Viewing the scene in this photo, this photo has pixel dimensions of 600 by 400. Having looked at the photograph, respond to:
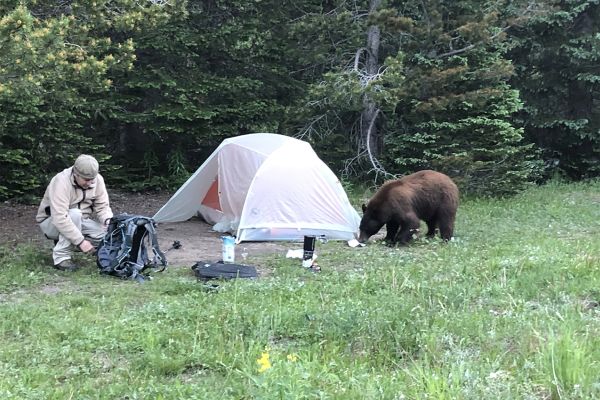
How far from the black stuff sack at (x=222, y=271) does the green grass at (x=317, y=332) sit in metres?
0.19

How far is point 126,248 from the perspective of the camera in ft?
22.5

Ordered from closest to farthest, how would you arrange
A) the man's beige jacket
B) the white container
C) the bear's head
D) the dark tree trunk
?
the man's beige jacket → the white container → the bear's head → the dark tree trunk

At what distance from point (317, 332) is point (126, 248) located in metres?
3.18

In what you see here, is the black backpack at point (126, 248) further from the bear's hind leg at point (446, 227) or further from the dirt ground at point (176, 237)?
the bear's hind leg at point (446, 227)

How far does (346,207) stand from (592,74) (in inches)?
397

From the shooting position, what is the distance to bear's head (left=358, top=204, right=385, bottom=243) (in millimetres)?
9242

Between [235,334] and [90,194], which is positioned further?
[90,194]

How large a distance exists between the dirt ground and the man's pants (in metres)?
0.96

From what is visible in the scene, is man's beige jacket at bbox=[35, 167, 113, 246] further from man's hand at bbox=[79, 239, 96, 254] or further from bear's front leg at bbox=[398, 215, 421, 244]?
bear's front leg at bbox=[398, 215, 421, 244]

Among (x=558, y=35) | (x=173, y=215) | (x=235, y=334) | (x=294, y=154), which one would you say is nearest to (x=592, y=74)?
(x=558, y=35)

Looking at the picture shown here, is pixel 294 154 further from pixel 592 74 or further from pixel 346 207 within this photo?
pixel 592 74

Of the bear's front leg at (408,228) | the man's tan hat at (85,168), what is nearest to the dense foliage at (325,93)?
the bear's front leg at (408,228)

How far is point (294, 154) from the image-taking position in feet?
31.5

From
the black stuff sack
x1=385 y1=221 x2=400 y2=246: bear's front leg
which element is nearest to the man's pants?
the black stuff sack
